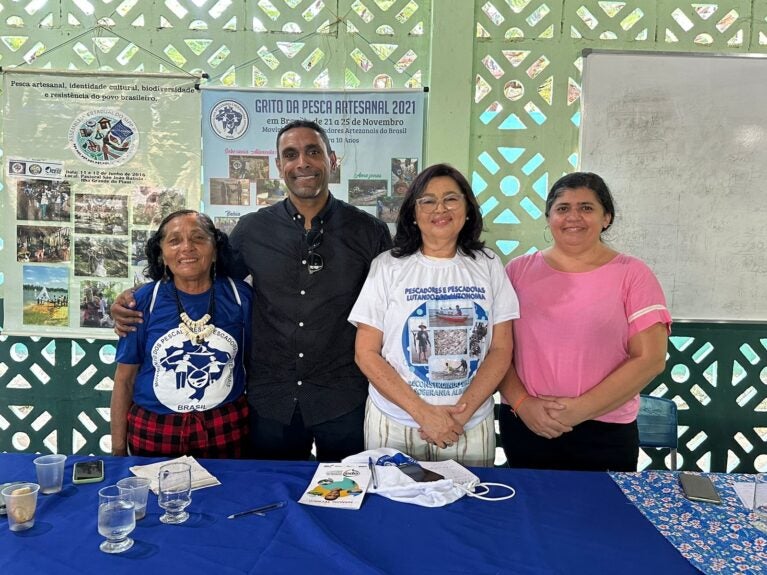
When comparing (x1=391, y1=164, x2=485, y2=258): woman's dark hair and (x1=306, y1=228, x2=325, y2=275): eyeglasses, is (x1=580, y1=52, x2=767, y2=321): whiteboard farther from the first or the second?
(x1=306, y1=228, x2=325, y2=275): eyeglasses

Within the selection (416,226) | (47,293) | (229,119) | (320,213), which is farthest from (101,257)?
(416,226)

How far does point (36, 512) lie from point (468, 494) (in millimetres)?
1004

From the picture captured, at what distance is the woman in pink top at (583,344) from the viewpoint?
1.73 meters

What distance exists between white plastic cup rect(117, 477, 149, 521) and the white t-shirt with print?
0.76 meters

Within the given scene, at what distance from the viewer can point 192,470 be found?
144 centimetres

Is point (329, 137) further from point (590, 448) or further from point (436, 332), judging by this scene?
point (590, 448)

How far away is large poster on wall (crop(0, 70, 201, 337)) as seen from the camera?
2781mm

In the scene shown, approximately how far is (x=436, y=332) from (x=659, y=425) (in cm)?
122

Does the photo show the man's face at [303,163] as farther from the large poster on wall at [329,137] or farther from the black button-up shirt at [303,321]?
the large poster on wall at [329,137]

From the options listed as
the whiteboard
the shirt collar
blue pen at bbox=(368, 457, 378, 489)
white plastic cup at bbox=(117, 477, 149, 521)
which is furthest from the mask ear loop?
the whiteboard

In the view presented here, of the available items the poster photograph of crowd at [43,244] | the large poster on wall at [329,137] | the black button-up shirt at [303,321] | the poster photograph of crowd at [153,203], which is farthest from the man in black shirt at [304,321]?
the poster photograph of crowd at [43,244]

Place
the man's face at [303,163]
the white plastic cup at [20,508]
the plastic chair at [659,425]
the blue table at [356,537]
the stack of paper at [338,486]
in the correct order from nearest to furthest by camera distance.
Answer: the blue table at [356,537], the white plastic cup at [20,508], the stack of paper at [338,486], the man's face at [303,163], the plastic chair at [659,425]

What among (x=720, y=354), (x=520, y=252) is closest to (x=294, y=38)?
(x=520, y=252)

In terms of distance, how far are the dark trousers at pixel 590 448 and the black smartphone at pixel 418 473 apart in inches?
22.4
